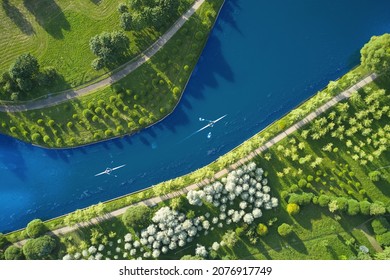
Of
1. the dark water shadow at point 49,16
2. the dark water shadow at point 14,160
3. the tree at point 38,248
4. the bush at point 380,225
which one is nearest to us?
the bush at point 380,225

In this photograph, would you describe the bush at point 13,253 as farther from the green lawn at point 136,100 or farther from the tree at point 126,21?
the tree at point 126,21

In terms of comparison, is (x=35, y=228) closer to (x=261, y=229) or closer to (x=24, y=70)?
(x=24, y=70)

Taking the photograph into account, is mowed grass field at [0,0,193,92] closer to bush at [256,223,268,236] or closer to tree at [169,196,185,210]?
tree at [169,196,185,210]

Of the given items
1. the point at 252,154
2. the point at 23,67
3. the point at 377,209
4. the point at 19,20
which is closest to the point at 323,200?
the point at 377,209

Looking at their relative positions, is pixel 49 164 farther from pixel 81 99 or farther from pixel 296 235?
pixel 296 235

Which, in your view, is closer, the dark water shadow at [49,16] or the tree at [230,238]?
the tree at [230,238]

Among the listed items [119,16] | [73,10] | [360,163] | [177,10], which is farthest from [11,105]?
[360,163]

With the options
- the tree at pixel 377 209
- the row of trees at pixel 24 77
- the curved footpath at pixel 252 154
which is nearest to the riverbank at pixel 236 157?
the curved footpath at pixel 252 154
